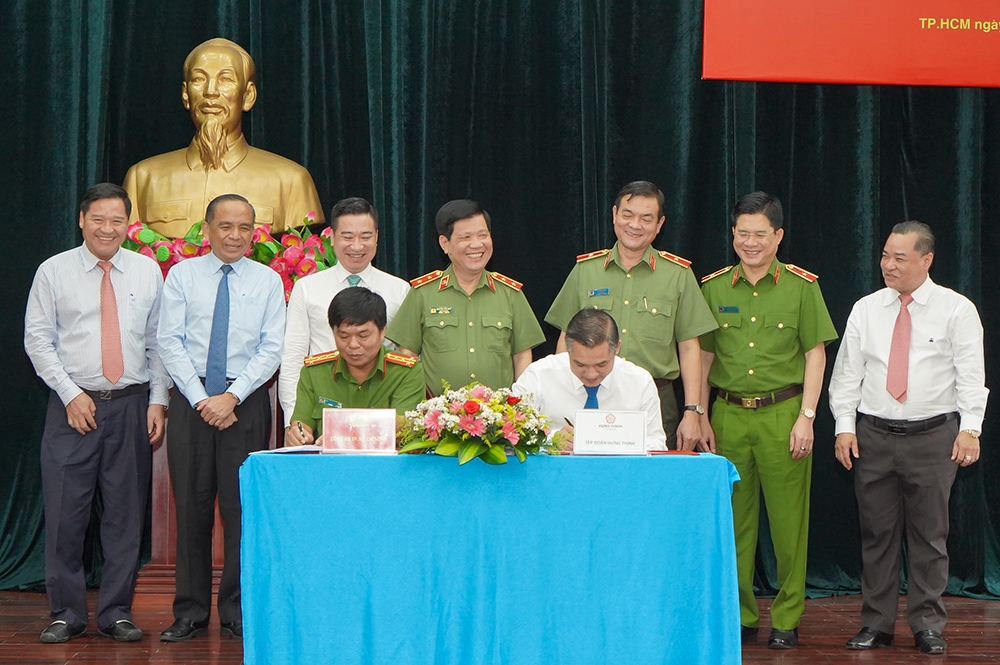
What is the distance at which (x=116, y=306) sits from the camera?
4.02 meters

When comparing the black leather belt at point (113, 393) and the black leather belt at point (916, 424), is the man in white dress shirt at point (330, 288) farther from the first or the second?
the black leather belt at point (916, 424)

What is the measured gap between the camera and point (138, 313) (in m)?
4.04

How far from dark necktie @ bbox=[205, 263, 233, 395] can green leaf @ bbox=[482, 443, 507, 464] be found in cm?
149

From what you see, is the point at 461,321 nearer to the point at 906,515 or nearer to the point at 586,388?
the point at 586,388

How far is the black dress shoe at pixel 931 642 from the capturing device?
155 inches

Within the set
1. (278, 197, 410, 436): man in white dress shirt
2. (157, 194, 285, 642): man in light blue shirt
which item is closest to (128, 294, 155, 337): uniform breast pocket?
(157, 194, 285, 642): man in light blue shirt

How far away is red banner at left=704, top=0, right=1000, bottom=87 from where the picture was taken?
488 centimetres

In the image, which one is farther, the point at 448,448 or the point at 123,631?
the point at 123,631

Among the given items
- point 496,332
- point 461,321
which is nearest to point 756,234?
point 496,332

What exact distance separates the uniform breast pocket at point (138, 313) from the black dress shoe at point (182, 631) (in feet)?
3.47

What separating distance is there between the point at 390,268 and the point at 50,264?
1608mm

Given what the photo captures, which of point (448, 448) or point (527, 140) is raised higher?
point (527, 140)

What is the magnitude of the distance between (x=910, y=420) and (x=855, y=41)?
6.17ft

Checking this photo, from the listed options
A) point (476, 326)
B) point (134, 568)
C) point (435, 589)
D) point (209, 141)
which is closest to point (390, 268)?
point (209, 141)
